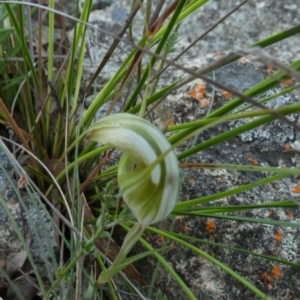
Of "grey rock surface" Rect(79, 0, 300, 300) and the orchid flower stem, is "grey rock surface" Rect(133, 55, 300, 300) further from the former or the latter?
the orchid flower stem

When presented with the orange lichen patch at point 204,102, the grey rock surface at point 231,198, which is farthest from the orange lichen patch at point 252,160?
the orange lichen patch at point 204,102

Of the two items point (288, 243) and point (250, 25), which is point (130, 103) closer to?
point (288, 243)

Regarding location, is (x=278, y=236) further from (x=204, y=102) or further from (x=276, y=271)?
(x=204, y=102)

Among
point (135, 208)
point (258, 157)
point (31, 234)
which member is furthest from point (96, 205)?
point (135, 208)

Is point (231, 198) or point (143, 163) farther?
point (231, 198)

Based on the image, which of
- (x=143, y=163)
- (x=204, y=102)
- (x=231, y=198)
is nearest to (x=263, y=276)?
(x=231, y=198)

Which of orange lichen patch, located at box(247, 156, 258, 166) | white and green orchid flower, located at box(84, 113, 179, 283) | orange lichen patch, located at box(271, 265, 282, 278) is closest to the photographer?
white and green orchid flower, located at box(84, 113, 179, 283)

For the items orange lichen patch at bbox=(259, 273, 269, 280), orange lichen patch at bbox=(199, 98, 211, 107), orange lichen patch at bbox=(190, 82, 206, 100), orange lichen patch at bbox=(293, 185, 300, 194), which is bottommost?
orange lichen patch at bbox=(259, 273, 269, 280)

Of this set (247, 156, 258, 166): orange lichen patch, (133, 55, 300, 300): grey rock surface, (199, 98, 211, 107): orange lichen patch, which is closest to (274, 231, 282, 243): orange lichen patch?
(133, 55, 300, 300): grey rock surface
